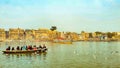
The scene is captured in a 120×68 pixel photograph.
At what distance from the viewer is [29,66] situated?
4044 centimetres

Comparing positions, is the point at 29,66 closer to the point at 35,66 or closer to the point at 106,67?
the point at 35,66

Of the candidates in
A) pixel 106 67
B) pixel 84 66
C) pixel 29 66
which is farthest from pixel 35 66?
pixel 106 67

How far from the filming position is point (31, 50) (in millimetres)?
61781

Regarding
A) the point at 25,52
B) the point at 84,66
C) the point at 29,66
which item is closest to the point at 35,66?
→ the point at 29,66

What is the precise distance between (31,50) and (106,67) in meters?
25.7

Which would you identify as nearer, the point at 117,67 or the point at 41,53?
the point at 117,67

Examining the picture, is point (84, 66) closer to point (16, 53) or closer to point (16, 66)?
point (16, 66)

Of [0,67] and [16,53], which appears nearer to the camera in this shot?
[0,67]

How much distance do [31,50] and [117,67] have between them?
86.4 ft

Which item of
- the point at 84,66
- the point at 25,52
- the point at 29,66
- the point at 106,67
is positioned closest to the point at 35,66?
the point at 29,66

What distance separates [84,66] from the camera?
130 feet

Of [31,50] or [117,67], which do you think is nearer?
[117,67]

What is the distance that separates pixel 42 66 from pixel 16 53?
2149 centimetres

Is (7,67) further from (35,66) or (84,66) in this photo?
(84,66)
